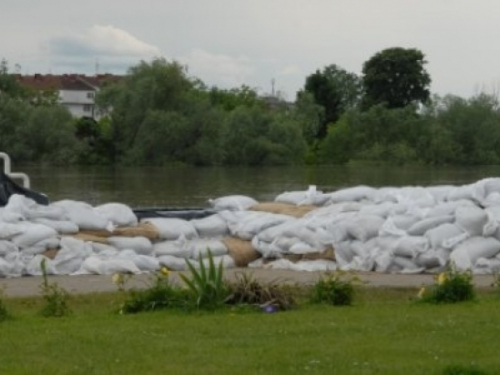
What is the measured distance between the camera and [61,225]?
1636cm

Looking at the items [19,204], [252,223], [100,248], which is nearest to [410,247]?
[252,223]

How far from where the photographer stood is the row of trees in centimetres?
6153

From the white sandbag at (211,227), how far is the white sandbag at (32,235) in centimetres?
254

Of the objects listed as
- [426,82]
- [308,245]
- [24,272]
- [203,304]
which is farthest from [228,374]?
[426,82]

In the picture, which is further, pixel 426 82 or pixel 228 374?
pixel 426 82

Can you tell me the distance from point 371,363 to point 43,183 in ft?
112

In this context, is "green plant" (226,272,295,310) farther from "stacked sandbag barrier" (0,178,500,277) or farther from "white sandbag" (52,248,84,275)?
"white sandbag" (52,248,84,275)

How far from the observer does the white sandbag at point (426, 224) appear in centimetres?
1605

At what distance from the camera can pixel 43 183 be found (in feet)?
133

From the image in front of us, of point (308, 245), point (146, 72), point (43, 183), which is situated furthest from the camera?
point (146, 72)

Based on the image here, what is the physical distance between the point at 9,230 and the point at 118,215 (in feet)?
7.60

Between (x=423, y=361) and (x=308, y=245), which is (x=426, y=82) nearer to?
(x=308, y=245)

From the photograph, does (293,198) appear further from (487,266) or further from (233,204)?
(487,266)

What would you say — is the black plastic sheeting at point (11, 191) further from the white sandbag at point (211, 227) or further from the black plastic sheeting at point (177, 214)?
the white sandbag at point (211, 227)
